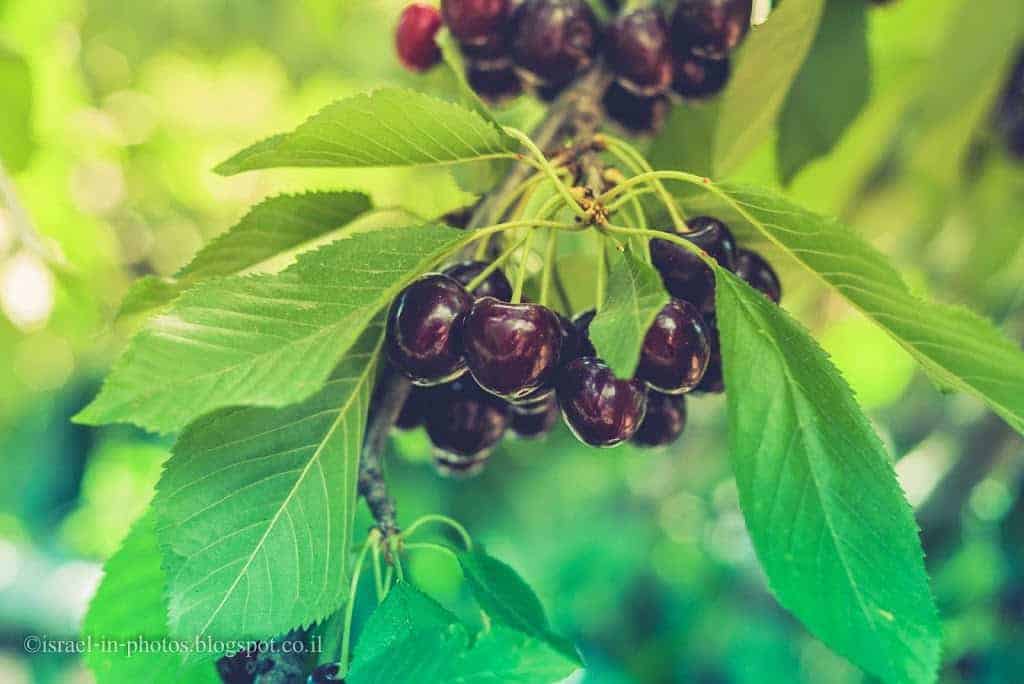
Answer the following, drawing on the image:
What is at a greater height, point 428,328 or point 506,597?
point 428,328

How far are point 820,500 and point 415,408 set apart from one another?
1.86 feet

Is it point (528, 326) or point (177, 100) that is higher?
point (528, 326)

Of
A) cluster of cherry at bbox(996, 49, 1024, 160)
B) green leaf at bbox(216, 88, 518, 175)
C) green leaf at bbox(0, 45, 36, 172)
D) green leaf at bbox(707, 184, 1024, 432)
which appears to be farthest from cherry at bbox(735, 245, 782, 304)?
green leaf at bbox(0, 45, 36, 172)

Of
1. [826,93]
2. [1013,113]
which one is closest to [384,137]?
[826,93]

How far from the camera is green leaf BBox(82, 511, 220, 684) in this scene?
110cm

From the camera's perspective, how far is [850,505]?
0.89 m

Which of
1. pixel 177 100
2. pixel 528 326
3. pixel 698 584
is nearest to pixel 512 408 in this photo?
pixel 528 326

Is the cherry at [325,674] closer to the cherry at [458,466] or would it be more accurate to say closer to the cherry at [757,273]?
the cherry at [458,466]

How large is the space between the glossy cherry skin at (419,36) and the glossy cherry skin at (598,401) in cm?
80

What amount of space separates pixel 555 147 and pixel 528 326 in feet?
1.63

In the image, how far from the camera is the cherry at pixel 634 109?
4.90 ft

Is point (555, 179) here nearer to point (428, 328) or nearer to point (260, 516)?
point (428, 328)

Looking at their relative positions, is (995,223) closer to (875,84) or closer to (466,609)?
(875,84)

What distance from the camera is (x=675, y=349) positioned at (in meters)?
0.97
